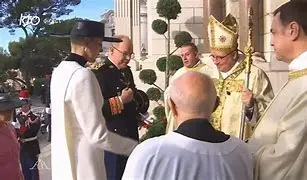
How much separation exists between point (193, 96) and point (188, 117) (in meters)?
0.10

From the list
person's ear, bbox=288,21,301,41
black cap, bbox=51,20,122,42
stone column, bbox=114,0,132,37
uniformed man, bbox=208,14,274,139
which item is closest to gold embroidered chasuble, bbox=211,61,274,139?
uniformed man, bbox=208,14,274,139

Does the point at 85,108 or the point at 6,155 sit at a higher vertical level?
the point at 85,108

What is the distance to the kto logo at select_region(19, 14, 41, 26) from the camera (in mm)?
51375

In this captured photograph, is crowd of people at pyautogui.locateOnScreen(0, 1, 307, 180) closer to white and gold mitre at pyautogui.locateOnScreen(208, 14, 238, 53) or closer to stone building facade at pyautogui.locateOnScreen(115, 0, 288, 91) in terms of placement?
white and gold mitre at pyautogui.locateOnScreen(208, 14, 238, 53)

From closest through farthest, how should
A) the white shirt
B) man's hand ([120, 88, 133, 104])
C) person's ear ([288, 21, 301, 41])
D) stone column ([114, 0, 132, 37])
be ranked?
the white shirt → person's ear ([288, 21, 301, 41]) → man's hand ([120, 88, 133, 104]) → stone column ([114, 0, 132, 37])

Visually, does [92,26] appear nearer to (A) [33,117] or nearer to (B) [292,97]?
(B) [292,97]

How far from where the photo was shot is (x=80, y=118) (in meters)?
4.16

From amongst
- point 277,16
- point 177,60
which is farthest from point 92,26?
point 177,60

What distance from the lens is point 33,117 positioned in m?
10.8

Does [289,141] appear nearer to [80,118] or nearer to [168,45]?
[80,118]

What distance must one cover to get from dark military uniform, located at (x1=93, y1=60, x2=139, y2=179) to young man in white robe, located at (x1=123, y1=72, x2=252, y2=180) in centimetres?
302

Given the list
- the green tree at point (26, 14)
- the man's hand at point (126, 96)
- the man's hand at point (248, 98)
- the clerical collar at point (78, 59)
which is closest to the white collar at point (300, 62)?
the clerical collar at point (78, 59)

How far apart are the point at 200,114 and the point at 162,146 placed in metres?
0.21

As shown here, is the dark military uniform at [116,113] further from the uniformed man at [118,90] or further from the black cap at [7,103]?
the black cap at [7,103]
